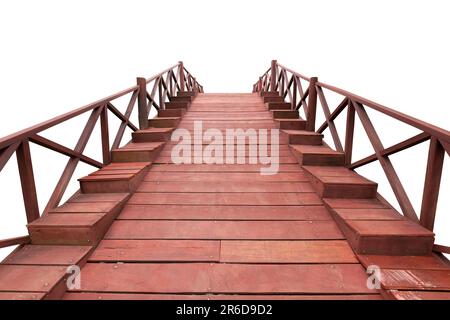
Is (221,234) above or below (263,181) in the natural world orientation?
below

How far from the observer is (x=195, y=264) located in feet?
6.29

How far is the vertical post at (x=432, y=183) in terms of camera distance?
1.88m

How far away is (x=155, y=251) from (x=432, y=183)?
209 cm

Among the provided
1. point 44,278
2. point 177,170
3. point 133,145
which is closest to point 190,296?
point 44,278

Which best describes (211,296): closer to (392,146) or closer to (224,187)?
(224,187)

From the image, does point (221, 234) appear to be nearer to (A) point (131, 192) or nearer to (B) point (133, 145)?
(A) point (131, 192)

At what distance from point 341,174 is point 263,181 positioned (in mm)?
842

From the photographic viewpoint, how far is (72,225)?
1.98 metres

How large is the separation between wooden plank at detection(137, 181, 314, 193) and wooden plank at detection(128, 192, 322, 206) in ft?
0.28

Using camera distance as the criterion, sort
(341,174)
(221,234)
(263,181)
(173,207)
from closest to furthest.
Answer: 1. (221,234)
2. (173,207)
3. (341,174)
4. (263,181)

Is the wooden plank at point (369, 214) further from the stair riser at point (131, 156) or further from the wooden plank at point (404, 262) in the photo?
the stair riser at point (131, 156)

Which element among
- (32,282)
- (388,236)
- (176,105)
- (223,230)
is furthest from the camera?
(176,105)

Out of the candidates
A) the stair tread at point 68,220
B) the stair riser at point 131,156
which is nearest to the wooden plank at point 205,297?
the stair tread at point 68,220

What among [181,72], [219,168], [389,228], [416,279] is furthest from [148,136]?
[181,72]
